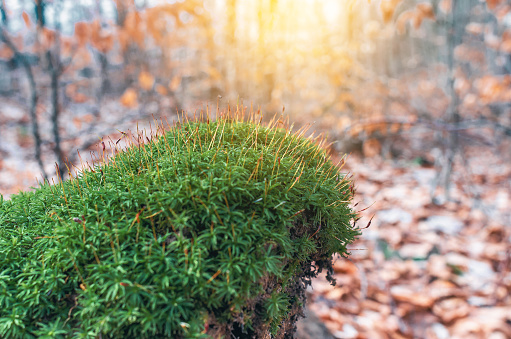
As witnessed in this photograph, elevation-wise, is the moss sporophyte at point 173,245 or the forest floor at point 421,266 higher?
the moss sporophyte at point 173,245

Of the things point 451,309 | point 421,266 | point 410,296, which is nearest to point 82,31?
point 410,296

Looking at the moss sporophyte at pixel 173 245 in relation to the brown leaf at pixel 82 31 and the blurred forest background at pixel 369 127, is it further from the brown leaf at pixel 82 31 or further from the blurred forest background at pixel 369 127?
the brown leaf at pixel 82 31

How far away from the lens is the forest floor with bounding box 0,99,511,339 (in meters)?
3.02

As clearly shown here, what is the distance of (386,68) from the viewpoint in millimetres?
12016

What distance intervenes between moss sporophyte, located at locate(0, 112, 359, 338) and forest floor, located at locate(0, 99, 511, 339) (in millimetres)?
892

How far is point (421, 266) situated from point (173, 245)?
360cm

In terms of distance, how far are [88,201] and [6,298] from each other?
517mm

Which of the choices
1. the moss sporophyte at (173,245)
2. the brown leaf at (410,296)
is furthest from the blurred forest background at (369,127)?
the moss sporophyte at (173,245)

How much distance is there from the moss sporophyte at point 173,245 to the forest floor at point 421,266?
2.93 feet

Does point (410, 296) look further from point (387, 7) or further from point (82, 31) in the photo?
point (82, 31)

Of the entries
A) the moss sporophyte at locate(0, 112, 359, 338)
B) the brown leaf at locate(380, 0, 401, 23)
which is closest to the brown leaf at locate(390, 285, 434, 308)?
the moss sporophyte at locate(0, 112, 359, 338)

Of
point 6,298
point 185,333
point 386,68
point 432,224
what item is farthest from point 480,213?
point 386,68

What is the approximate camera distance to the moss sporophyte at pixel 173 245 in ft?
4.02

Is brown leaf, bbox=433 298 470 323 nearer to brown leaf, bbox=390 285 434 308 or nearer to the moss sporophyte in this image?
brown leaf, bbox=390 285 434 308
